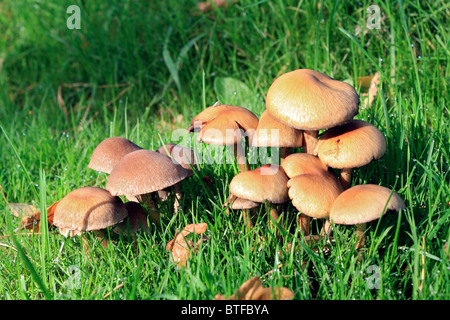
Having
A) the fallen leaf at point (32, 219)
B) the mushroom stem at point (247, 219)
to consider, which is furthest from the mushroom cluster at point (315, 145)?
the fallen leaf at point (32, 219)

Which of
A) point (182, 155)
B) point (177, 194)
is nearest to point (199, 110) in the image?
point (182, 155)

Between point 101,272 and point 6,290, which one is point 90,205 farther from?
point 6,290

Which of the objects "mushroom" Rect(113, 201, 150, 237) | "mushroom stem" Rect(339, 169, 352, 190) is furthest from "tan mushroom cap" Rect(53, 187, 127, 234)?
"mushroom stem" Rect(339, 169, 352, 190)

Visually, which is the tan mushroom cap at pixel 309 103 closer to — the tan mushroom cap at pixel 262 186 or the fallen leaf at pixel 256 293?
the tan mushroom cap at pixel 262 186

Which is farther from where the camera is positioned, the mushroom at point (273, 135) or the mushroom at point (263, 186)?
the mushroom at point (273, 135)

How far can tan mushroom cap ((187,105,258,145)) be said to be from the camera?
2080 mm

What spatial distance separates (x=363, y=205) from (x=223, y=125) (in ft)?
2.42

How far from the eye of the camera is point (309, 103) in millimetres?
1932

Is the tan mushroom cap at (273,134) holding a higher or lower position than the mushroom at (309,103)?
lower

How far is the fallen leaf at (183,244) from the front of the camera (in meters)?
2.06

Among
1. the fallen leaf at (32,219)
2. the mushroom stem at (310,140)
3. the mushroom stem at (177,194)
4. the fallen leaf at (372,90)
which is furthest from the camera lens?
the fallen leaf at (372,90)

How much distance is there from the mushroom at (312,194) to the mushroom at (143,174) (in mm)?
563

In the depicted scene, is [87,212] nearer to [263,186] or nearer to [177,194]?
[177,194]

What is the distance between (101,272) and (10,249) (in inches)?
25.2
